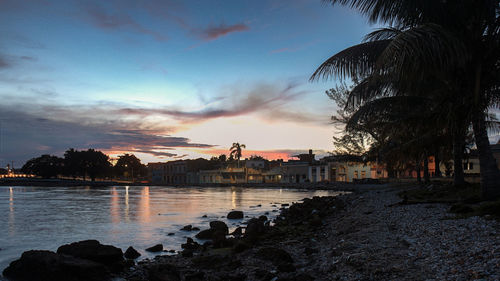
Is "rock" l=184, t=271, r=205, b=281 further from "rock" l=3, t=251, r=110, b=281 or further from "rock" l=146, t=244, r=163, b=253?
"rock" l=146, t=244, r=163, b=253

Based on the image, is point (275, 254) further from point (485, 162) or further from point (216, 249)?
point (485, 162)

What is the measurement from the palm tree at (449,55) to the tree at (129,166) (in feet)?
450

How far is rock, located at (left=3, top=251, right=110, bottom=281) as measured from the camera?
8.41m

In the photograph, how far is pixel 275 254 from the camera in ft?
28.2

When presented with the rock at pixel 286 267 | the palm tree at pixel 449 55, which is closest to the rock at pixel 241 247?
the rock at pixel 286 267

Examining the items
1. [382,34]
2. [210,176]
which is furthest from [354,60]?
[210,176]

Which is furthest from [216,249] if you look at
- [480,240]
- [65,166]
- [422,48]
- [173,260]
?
[65,166]

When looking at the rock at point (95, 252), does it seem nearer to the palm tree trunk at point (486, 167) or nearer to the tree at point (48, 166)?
the palm tree trunk at point (486, 167)

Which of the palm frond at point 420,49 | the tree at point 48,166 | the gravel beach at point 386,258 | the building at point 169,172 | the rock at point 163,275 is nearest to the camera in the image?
the gravel beach at point 386,258

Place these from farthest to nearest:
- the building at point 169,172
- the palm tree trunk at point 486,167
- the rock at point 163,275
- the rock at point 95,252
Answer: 1. the building at point 169,172
2. the palm tree trunk at point 486,167
3. the rock at point 95,252
4. the rock at point 163,275

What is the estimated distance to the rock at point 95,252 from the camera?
9.91 meters

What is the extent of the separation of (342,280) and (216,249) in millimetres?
6506

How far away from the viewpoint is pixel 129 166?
14350 cm

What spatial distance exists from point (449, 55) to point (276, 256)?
7.32 m
